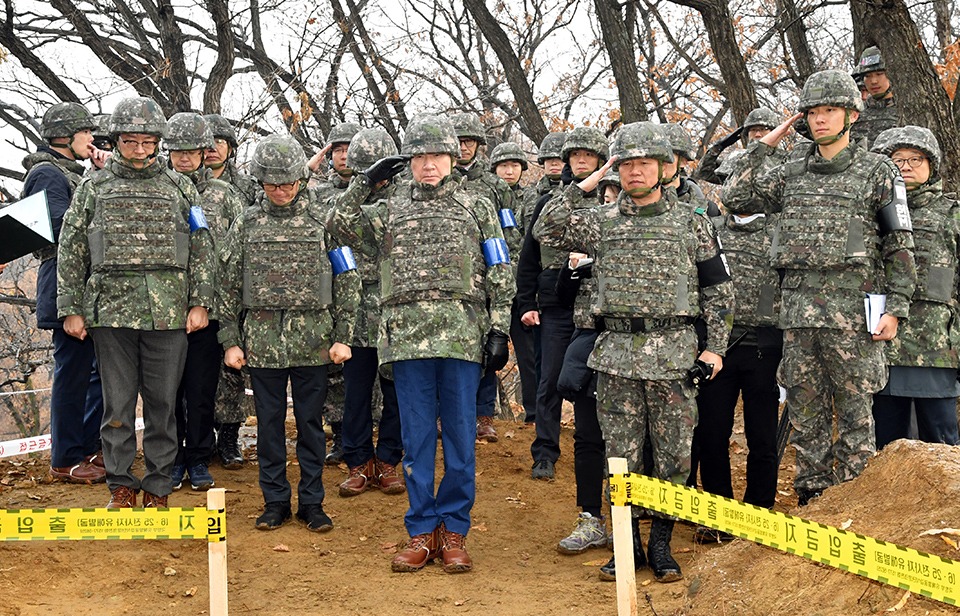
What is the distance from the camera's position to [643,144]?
17.6 ft

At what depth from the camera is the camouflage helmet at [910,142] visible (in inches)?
251

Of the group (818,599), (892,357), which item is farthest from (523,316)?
(818,599)

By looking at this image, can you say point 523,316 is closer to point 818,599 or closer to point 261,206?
point 261,206

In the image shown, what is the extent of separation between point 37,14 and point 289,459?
8.62 m

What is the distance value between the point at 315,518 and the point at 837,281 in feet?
11.6

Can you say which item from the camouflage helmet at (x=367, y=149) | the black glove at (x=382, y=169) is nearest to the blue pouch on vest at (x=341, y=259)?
the black glove at (x=382, y=169)

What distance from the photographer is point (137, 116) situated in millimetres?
6066

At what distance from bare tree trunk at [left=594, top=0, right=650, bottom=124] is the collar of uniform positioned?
6.27m

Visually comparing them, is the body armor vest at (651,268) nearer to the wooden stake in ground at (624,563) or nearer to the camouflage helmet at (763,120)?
the wooden stake in ground at (624,563)

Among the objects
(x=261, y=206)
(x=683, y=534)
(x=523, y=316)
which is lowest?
(x=683, y=534)

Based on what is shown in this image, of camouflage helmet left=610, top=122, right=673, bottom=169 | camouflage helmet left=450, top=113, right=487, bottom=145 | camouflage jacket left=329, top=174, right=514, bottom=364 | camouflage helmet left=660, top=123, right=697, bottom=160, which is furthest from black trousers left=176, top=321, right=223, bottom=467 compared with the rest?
camouflage helmet left=660, top=123, right=697, bottom=160

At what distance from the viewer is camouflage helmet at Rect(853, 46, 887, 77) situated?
29.8 ft

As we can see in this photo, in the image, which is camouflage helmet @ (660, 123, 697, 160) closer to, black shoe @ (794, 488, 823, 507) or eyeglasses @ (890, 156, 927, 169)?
eyeglasses @ (890, 156, 927, 169)

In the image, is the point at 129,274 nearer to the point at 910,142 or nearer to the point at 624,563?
the point at 624,563
